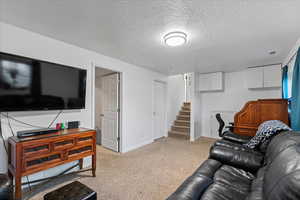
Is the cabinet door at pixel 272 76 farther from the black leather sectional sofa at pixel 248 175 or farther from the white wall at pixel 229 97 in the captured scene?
the black leather sectional sofa at pixel 248 175

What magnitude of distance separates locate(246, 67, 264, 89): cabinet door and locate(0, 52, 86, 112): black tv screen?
14.2 feet

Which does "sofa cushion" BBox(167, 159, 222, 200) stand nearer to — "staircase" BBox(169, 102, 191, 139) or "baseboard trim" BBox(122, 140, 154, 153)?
"baseboard trim" BBox(122, 140, 154, 153)

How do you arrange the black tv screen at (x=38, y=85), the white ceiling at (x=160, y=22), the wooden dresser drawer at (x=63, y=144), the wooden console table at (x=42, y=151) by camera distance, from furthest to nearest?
the wooden dresser drawer at (x=63, y=144)
the black tv screen at (x=38, y=85)
the wooden console table at (x=42, y=151)
the white ceiling at (x=160, y=22)

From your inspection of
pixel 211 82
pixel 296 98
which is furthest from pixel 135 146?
pixel 296 98

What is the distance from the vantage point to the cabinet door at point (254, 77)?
3.79 m

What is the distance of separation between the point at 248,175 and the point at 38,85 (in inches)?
116

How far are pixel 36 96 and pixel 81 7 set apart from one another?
1.37 metres

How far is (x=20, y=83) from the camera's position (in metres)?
1.81

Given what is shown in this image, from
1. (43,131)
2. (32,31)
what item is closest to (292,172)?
(43,131)

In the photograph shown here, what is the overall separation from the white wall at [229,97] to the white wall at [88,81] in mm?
1889

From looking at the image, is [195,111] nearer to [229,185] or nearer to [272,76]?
[272,76]

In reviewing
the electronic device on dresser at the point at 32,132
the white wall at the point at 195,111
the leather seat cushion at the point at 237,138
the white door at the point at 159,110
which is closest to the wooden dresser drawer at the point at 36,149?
the electronic device on dresser at the point at 32,132

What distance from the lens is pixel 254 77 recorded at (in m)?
3.89

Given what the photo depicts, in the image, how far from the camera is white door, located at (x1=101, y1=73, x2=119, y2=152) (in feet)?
11.6
